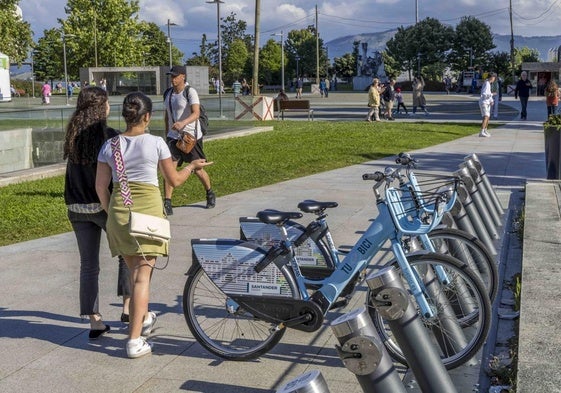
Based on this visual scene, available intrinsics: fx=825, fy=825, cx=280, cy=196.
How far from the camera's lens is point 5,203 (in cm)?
1121

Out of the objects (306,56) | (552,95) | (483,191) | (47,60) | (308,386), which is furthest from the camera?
(306,56)

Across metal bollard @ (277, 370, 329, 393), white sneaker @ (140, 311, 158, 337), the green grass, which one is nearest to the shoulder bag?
white sneaker @ (140, 311, 158, 337)

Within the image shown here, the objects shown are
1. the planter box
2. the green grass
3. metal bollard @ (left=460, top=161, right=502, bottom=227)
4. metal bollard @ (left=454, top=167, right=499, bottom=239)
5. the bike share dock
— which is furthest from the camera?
the planter box

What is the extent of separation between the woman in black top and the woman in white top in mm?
303

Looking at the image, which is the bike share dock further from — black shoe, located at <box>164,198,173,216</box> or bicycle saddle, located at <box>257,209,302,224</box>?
bicycle saddle, located at <box>257,209,302,224</box>

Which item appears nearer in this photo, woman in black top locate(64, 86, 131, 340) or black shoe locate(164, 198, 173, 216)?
woman in black top locate(64, 86, 131, 340)

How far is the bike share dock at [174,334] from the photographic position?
464 cm

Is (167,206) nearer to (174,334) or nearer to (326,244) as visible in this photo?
(174,334)

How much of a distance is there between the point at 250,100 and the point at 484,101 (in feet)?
36.5

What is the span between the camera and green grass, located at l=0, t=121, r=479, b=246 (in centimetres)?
1016

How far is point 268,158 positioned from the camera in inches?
642

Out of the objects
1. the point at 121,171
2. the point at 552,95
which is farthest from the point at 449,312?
the point at 552,95

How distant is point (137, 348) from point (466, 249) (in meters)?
2.21

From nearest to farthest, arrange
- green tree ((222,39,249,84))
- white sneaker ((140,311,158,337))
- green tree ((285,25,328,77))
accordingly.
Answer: white sneaker ((140,311,158,337)) < green tree ((222,39,249,84)) < green tree ((285,25,328,77))
